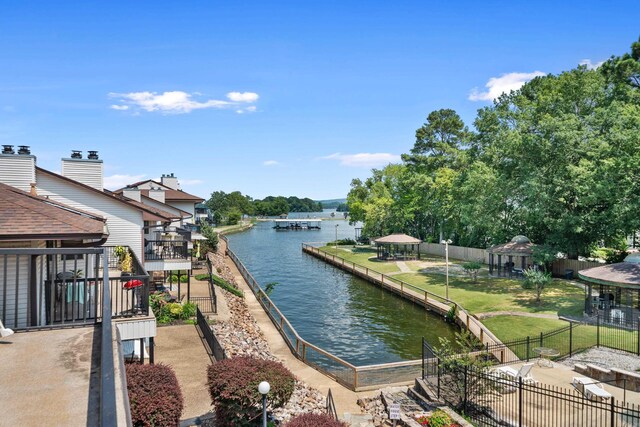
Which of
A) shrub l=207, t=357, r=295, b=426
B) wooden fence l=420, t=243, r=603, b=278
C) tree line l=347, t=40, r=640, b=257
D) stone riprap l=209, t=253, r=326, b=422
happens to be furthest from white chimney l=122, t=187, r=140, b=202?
wooden fence l=420, t=243, r=603, b=278

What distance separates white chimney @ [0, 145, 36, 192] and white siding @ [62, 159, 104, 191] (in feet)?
13.1

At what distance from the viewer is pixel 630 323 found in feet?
68.5

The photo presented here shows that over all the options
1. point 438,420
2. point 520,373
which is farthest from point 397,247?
point 438,420

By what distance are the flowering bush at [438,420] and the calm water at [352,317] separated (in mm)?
8632

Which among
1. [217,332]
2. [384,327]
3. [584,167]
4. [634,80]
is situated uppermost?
[634,80]

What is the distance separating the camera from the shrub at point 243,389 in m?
9.91

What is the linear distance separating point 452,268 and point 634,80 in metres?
27.3

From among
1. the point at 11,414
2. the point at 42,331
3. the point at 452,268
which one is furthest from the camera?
the point at 452,268

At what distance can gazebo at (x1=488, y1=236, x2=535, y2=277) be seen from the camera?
33469 millimetres

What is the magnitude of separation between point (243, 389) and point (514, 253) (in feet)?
94.9

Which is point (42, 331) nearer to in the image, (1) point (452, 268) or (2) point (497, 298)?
(2) point (497, 298)

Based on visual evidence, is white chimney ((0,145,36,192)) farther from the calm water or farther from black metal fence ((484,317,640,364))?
black metal fence ((484,317,640,364))

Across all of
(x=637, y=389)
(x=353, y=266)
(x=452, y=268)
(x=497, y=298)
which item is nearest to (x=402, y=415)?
(x=637, y=389)

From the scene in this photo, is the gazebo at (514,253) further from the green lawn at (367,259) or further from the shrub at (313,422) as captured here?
the shrub at (313,422)
